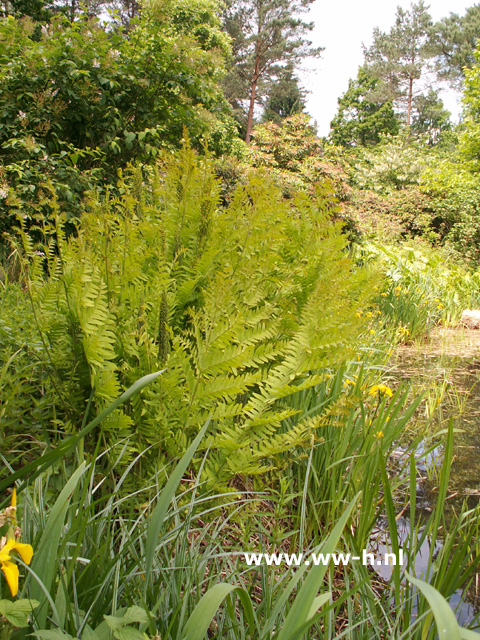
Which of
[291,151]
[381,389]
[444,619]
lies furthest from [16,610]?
[291,151]

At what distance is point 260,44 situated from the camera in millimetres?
22844

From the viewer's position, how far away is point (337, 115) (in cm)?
3266

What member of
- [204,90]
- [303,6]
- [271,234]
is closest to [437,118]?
[303,6]

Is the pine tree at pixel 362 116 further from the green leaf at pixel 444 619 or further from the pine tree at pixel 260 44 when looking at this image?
the green leaf at pixel 444 619

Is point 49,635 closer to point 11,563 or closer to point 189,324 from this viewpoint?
point 11,563

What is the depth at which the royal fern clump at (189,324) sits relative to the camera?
124cm

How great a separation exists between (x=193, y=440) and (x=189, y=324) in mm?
645

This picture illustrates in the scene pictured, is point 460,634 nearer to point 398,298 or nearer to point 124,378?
point 124,378

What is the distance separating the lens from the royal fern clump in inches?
48.8

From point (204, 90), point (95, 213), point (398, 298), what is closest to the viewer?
point (95, 213)

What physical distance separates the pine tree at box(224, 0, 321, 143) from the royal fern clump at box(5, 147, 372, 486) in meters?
22.2

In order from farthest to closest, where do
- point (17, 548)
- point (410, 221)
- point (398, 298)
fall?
1. point (410, 221)
2. point (398, 298)
3. point (17, 548)

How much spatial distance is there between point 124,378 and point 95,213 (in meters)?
0.63

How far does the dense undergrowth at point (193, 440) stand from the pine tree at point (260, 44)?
2232 centimetres
